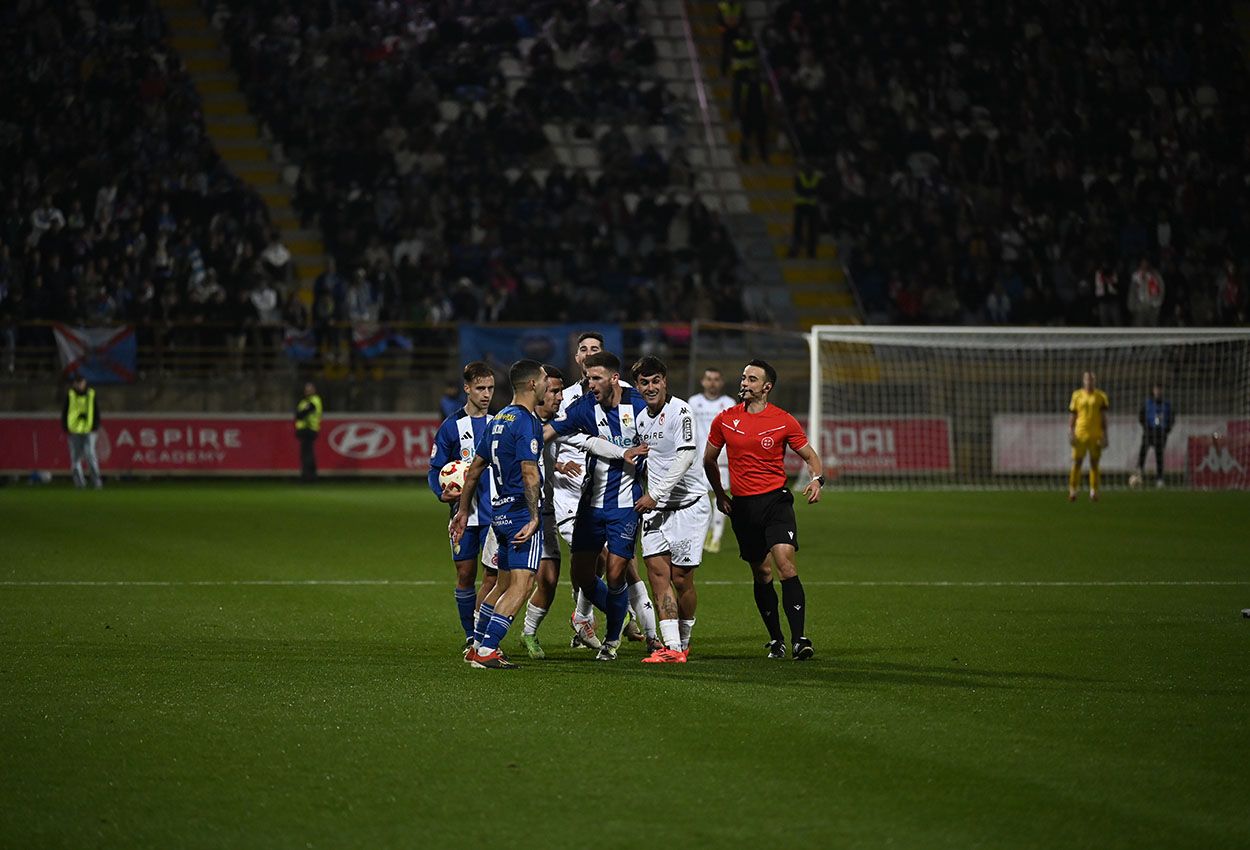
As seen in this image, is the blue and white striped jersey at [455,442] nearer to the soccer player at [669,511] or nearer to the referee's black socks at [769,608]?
the soccer player at [669,511]

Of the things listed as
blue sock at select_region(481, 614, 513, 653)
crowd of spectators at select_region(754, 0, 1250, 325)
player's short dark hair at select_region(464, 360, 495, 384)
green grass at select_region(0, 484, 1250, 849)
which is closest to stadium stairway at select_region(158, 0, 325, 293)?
crowd of spectators at select_region(754, 0, 1250, 325)

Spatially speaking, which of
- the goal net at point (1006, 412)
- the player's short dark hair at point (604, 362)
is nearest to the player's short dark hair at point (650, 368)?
the player's short dark hair at point (604, 362)

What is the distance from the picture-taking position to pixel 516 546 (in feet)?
30.8

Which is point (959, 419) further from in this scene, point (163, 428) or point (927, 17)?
point (163, 428)

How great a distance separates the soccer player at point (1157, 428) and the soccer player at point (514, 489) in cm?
2250

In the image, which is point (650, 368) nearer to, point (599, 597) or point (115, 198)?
point (599, 597)

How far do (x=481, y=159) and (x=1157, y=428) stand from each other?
15.2 meters

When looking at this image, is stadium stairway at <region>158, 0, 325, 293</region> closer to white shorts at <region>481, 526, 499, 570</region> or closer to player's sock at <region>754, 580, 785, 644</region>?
white shorts at <region>481, 526, 499, 570</region>

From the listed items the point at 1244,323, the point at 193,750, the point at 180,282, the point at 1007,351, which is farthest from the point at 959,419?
the point at 193,750

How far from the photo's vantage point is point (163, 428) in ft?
98.9

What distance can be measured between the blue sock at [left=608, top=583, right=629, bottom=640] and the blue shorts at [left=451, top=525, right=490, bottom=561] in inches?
34.8

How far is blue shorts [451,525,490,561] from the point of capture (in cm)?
1002

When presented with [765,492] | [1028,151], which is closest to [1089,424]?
[1028,151]

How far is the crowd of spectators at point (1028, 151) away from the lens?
109ft
